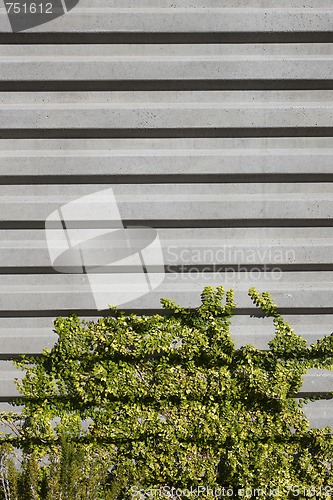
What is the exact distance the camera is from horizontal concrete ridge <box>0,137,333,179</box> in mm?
3809

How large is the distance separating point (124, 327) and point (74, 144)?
5.77 ft

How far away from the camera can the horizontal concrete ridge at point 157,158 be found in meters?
3.81

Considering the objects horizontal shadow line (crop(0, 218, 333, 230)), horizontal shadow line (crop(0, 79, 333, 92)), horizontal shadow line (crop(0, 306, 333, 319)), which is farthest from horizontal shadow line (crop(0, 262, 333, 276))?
horizontal shadow line (crop(0, 79, 333, 92))

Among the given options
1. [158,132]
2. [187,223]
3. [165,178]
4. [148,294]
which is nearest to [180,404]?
[148,294]

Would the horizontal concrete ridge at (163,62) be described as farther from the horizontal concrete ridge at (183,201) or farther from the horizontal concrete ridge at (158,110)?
the horizontal concrete ridge at (183,201)

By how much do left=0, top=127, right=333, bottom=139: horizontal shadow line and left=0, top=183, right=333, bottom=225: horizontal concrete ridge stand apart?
45cm

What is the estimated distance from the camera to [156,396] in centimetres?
388

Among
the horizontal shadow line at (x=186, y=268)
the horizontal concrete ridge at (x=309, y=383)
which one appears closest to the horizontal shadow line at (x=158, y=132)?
the horizontal shadow line at (x=186, y=268)

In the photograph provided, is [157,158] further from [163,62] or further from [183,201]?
[163,62]

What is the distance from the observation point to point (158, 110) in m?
3.76

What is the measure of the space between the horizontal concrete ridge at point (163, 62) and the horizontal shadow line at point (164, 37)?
0.05 m

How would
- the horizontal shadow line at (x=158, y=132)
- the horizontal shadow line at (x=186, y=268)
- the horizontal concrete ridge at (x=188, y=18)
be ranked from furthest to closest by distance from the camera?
the horizontal shadow line at (x=186, y=268), the horizontal shadow line at (x=158, y=132), the horizontal concrete ridge at (x=188, y=18)

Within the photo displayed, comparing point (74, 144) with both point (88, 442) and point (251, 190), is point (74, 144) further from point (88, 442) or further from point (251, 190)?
point (88, 442)

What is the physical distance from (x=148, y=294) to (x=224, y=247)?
84 cm
